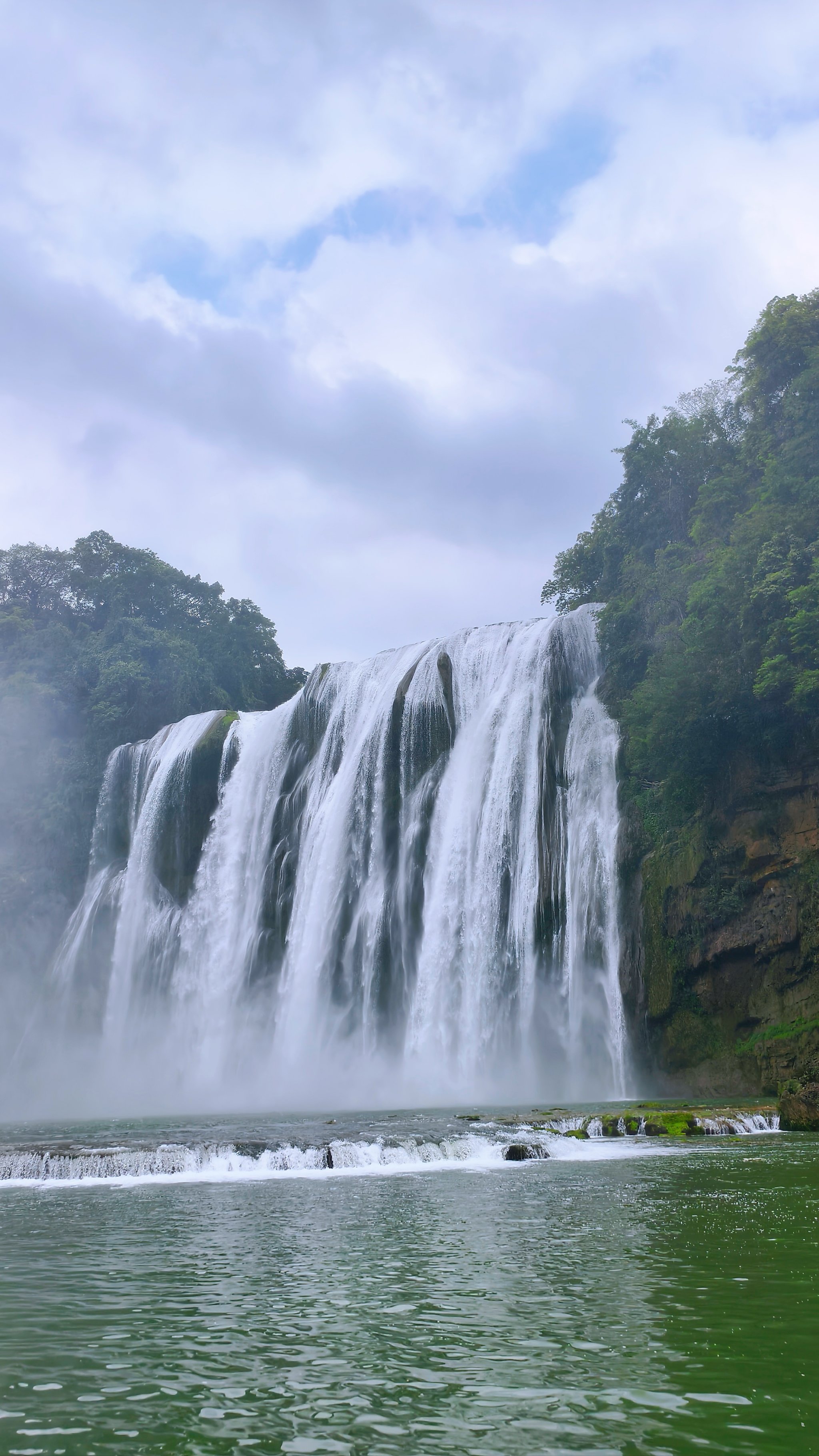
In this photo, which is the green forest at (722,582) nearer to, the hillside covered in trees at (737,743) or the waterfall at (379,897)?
the hillside covered in trees at (737,743)

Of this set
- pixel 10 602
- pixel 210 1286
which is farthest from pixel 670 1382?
pixel 10 602

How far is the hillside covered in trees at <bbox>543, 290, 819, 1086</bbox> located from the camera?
24.2 m

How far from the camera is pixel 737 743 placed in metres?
26.7

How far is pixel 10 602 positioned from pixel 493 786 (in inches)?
1484

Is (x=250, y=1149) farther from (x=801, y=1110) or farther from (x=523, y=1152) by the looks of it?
(x=801, y=1110)

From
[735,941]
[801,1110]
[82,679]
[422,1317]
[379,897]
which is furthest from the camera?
[82,679]

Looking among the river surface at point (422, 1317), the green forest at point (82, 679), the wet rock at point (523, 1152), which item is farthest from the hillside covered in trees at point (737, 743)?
the green forest at point (82, 679)

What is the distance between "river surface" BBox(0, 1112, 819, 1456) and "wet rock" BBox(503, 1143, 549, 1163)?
2631mm

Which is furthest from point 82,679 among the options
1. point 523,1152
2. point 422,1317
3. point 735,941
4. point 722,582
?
point 422,1317

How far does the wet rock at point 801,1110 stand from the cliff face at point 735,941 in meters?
4.45

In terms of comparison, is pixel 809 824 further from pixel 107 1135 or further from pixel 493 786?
pixel 107 1135

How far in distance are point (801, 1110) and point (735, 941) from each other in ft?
22.2

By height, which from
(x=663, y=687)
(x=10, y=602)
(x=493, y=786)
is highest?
(x=10, y=602)

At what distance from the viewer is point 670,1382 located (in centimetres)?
507
